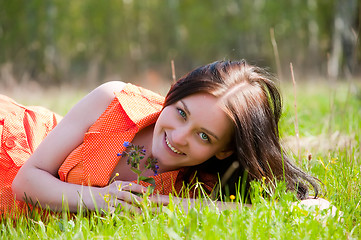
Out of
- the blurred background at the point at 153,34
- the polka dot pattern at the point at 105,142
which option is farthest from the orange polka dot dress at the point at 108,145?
the blurred background at the point at 153,34

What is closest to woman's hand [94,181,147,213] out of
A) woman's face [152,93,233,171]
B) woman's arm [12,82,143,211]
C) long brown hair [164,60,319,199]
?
woman's arm [12,82,143,211]

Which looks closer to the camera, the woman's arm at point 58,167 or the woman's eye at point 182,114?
the woman's arm at point 58,167

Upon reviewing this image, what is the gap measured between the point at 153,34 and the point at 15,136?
80.3 feet

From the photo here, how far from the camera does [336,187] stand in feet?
7.47

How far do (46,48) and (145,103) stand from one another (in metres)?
14.0

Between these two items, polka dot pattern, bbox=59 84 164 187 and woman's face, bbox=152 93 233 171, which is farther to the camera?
polka dot pattern, bbox=59 84 164 187

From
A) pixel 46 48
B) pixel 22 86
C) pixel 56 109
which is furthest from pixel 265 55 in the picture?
pixel 56 109

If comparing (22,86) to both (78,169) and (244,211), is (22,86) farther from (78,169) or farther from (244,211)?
(244,211)

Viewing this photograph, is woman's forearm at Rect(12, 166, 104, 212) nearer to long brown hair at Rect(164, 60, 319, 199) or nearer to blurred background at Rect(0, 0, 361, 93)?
long brown hair at Rect(164, 60, 319, 199)

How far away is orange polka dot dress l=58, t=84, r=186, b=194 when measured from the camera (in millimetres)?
2252

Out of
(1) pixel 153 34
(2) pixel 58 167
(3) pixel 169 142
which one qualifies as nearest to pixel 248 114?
(3) pixel 169 142

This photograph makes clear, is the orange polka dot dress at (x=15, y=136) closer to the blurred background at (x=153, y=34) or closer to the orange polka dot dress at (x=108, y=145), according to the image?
the orange polka dot dress at (x=108, y=145)

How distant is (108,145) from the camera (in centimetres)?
231

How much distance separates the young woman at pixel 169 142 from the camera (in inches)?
84.8
